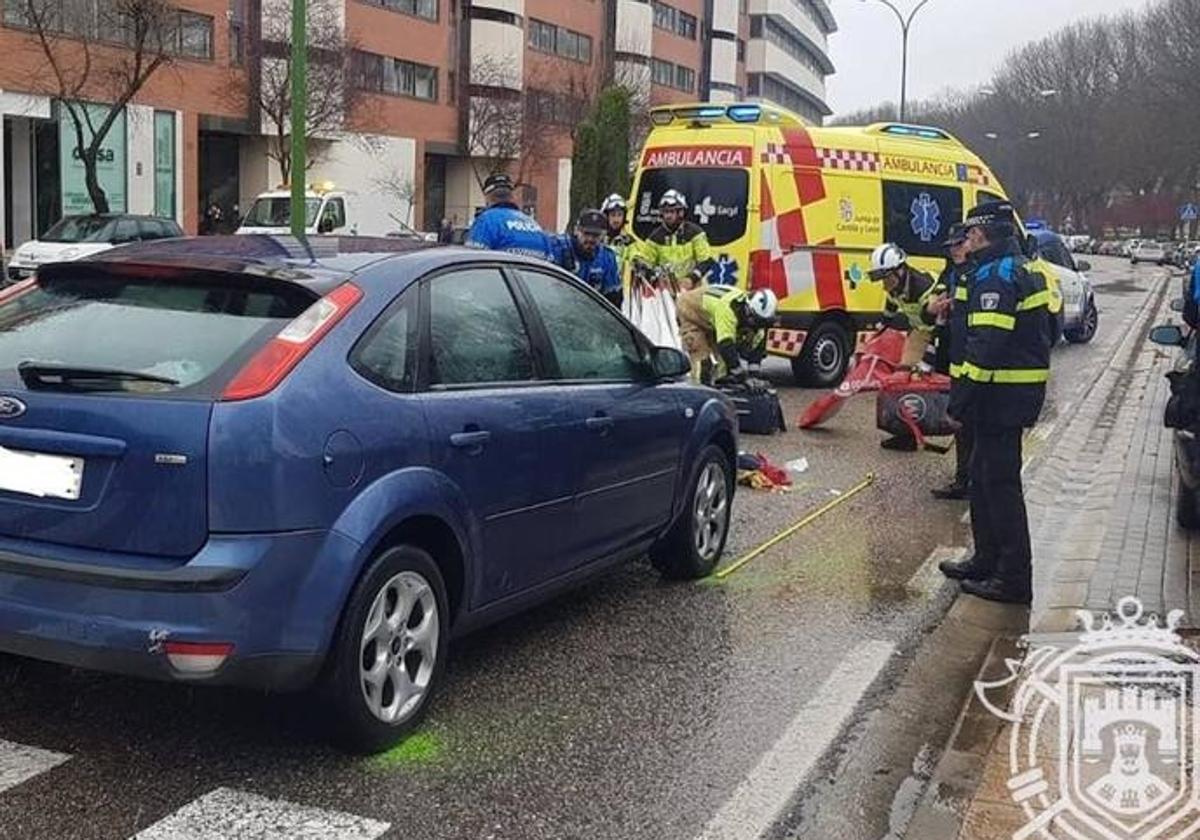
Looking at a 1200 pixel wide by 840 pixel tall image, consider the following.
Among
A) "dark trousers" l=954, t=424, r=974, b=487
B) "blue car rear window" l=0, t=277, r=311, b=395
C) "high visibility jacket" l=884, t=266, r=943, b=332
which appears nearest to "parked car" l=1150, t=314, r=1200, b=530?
"dark trousers" l=954, t=424, r=974, b=487

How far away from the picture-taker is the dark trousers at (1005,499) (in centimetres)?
652

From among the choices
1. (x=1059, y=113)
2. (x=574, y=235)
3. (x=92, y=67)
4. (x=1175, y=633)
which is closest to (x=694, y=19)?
(x=1059, y=113)

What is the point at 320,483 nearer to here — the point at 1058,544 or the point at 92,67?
the point at 1058,544

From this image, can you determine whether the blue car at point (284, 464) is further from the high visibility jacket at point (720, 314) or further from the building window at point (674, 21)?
the building window at point (674, 21)

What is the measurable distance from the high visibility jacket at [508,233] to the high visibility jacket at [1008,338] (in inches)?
145

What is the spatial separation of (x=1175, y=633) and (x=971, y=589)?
1018 millimetres

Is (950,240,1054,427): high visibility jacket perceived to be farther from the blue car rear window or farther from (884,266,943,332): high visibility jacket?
(884,266,943,332): high visibility jacket

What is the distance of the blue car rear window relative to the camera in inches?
160

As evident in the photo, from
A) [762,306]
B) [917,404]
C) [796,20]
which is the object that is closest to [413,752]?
[917,404]

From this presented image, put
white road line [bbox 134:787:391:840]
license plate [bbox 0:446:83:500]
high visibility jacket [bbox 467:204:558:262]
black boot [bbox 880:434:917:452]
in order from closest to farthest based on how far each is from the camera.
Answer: white road line [bbox 134:787:391:840] < license plate [bbox 0:446:83:500] < high visibility jacket [bbox 467:204:558:262] < black boot [bbox 880:434:917:452]

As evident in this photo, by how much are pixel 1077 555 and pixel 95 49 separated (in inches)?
1166

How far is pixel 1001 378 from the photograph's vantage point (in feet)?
21.1

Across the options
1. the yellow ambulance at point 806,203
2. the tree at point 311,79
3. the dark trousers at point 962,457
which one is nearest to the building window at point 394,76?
the tree at point 311,79

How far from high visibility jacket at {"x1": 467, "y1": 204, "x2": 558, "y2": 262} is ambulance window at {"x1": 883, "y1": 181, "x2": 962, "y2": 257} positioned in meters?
6.25
